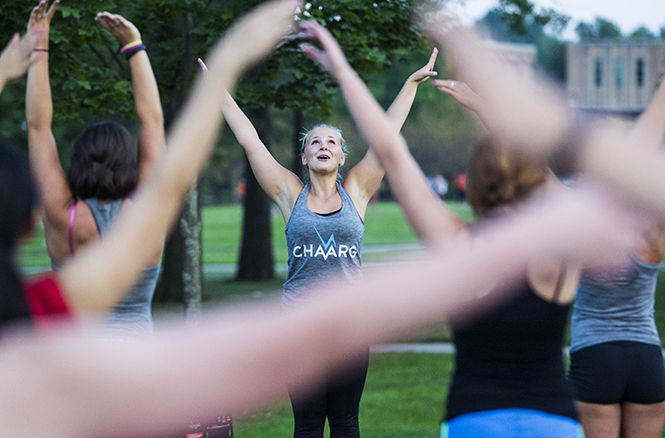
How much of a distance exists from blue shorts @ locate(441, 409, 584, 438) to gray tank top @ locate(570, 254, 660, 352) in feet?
4.32

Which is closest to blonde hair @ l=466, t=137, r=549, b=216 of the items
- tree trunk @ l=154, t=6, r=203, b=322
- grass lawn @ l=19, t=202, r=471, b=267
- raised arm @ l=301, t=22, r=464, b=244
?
raised arm @ l=301, t=22, r=464, b=244

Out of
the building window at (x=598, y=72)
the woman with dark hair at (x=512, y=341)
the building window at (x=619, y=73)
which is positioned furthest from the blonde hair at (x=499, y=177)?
the building window at (x=619, y=73)

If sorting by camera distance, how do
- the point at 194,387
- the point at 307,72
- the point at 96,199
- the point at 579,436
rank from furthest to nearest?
the point at 307,72 → the point at 96,199 → the point at 579,436 → the point at 194,387

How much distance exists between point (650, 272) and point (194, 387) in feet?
9.65

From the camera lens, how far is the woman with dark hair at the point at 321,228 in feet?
14.5

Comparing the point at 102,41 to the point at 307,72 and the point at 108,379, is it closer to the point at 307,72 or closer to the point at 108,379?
the point at 307,72

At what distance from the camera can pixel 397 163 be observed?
2125 millimetres

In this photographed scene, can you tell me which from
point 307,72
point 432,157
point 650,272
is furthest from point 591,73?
point 650,272

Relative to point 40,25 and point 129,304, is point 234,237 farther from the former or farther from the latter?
point 40,25

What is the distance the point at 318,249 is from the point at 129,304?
135cm

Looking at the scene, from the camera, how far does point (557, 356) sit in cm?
245

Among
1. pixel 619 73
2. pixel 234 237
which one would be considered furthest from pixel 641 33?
pixel 234 237

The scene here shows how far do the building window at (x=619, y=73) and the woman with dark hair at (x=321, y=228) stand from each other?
226 ft

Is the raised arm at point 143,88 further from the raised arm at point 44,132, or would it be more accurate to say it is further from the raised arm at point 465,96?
the raised arm at point 465,96
